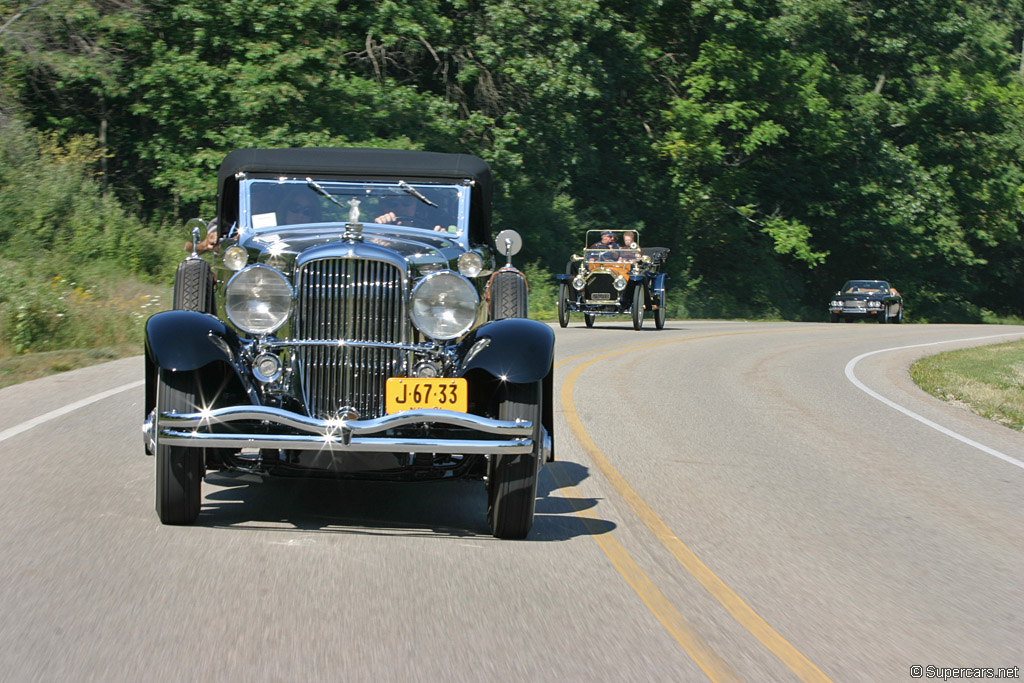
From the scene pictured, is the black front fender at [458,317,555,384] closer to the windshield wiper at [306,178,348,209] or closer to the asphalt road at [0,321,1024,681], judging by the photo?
the asphalt road at [0,321,1024,681]

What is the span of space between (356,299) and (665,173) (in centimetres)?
3305

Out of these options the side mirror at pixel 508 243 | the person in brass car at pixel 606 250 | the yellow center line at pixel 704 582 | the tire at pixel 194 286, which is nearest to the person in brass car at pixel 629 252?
the person in brass car at pixel 606 250

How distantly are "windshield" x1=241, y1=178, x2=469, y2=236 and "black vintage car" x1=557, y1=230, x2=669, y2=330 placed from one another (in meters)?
18.1

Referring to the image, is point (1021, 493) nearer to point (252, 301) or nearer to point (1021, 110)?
point (252, 301)

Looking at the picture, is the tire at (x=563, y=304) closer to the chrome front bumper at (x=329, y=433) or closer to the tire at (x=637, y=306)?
the tire at (x=637, y=306)

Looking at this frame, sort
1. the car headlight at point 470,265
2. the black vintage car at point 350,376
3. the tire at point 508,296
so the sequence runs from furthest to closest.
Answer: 1. the tire at point 508,296
2. the car headlight at point 470,265
3. the black vintage car at point 350,376

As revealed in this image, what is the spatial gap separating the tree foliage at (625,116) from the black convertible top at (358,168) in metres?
15.7

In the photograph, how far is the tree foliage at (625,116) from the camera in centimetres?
2531

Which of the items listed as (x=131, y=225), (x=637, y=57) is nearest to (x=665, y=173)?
(x=637, y=57)

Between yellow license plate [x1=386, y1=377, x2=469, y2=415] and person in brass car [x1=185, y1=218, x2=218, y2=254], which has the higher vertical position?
person in brass car [x1=185, y1=218, x2=218, y2=254]

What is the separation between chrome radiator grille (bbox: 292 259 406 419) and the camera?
584 centimetres

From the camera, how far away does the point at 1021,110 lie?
4559cm

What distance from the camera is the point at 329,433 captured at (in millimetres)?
5152

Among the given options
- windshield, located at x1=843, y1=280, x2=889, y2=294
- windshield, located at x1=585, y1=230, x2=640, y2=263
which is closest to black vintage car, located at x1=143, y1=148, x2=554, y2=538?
windshield, located at x1=585, y1=230, x2=640, y2=263
